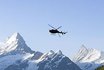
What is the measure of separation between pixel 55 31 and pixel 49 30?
2021 mm

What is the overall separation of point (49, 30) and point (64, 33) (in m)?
4.46

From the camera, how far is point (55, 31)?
110m

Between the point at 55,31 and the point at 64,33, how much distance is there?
352 cm

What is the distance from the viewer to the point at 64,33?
369ft

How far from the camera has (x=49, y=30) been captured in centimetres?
11119
